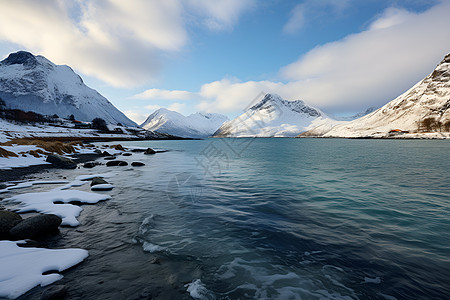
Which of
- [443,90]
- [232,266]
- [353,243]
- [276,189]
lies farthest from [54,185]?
[443,90]

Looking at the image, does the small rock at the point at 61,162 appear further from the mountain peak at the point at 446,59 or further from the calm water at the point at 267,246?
the mountain peak at the point at 446,59

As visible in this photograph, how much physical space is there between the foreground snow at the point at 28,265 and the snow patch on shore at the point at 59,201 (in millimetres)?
2296

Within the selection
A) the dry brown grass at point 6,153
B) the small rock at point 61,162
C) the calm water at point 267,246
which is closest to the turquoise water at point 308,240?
the calm water at point 267,246

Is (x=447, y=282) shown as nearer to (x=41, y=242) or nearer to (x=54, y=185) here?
(x=41, y=242)

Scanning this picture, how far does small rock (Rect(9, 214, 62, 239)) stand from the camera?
6.13m

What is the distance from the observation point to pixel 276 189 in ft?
46.0

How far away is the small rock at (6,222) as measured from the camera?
242 inches

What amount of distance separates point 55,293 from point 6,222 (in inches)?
184

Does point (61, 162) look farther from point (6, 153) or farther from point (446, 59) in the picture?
point (446, 59)

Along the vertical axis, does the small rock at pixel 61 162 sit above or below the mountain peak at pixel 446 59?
below

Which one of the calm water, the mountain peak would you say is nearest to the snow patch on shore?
the calm water

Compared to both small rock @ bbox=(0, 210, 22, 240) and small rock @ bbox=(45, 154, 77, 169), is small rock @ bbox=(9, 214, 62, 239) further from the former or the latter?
small rock @ bbox=(45, 154, 77, 169)

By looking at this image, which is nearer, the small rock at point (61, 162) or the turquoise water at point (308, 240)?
the turquoise water at point (308, 240)

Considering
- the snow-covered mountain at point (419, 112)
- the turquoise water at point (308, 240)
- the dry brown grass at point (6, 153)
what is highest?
the snow-covered mountain at point (419, 112)
